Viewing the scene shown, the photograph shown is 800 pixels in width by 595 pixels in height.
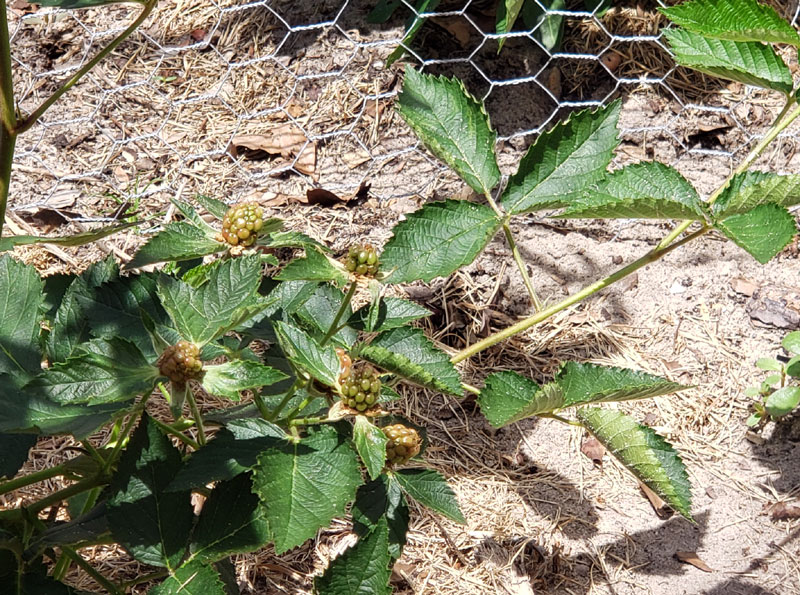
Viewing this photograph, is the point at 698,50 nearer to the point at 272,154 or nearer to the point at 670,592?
the point at 670,592

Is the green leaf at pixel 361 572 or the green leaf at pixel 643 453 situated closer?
the green leaf at pixel 361 572

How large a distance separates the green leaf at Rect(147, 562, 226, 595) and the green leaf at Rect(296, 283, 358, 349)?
351 millimetres

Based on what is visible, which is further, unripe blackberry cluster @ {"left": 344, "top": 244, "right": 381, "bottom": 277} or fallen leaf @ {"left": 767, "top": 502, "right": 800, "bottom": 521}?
fallen leaf @ {"left": 767, "top": 502, "right": 800, "bottom": 521}

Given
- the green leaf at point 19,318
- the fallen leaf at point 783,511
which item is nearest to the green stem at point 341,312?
the green leaf at point 19,318

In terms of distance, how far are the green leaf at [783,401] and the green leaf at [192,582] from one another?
3.70 feet

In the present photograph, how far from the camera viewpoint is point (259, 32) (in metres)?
2.35

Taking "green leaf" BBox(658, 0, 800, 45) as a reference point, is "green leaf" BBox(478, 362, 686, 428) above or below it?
below

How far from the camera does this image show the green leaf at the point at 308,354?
0.89m

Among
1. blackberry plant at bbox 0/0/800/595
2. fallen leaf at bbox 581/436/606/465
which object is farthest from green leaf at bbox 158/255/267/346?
fallen leaf at bbox 581/436/606/465

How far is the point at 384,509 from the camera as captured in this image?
3.41 feet

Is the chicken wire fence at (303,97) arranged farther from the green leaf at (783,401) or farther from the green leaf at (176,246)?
the green leaf at (176,246)

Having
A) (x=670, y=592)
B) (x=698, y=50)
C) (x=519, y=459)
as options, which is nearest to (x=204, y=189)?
(x=519, y=459)

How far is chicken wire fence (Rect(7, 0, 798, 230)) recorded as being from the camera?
6.77ft

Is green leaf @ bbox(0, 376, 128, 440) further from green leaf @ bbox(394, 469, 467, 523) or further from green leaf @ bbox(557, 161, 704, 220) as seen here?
green leaf @ bbox(557, 161, 704, 220)
